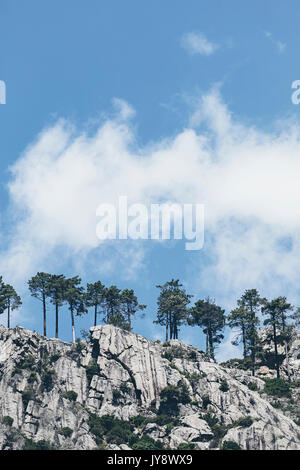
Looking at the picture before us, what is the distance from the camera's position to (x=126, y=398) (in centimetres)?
11206

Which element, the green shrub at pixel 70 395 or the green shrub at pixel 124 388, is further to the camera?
the green shrub at pixel 124 388

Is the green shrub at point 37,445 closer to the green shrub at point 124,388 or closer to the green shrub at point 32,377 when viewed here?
the green shrub at point 32,377

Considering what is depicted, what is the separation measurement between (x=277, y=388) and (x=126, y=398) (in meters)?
29.1

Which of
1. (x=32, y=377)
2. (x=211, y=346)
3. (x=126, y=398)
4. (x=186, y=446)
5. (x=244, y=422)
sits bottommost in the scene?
(x=186, y=446)

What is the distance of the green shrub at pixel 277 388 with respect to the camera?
117 metres

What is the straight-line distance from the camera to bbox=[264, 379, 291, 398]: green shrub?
384 ft

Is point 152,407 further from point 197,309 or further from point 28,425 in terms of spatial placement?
point 197,309

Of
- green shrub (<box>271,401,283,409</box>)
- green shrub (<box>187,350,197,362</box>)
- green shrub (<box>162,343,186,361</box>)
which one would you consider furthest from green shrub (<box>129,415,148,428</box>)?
green shrub (<box>271,401,283,409</box>)

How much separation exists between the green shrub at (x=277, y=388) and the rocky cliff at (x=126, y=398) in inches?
45.4

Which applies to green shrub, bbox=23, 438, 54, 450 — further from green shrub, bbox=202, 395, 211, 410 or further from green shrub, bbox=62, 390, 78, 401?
green shrub, bbox=202, 395, 211, 410

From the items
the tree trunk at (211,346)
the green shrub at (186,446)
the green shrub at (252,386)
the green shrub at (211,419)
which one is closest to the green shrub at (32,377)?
the green shrub at (186,446)

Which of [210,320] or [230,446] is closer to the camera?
[230,446]

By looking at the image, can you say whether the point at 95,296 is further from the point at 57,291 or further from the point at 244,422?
the point at 244,422

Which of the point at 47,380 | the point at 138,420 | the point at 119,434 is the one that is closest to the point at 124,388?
the point at 138,420
